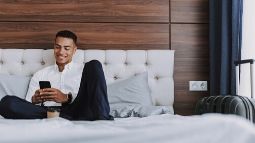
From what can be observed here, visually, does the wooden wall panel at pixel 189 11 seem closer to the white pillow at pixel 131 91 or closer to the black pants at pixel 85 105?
the white pillow at pixel 131 91

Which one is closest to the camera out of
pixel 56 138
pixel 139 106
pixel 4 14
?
pixel 56 138

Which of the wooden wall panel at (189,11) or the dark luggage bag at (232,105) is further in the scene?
the wooden wall panel at (189,11)

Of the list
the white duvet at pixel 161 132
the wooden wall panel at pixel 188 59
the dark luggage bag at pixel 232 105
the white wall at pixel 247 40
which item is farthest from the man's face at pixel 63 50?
the white duvet at pixel 161 132

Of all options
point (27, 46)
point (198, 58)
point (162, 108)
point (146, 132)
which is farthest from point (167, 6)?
point (146, 132)

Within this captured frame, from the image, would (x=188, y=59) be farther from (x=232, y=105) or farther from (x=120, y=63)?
(x=232, y=105)

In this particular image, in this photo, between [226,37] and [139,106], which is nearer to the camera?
[139,106]

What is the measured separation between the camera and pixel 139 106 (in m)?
2.76

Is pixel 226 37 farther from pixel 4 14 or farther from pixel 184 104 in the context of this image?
pixel 4 14

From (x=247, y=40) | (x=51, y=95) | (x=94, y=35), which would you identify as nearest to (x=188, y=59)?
(x=247, y=40)

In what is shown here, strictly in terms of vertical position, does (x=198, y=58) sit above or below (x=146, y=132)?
above

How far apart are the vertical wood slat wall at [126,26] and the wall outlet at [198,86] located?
39 millimetres

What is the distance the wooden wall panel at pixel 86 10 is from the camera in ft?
11.0

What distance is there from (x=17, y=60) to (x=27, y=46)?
7.4 inches

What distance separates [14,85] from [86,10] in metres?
0.95
